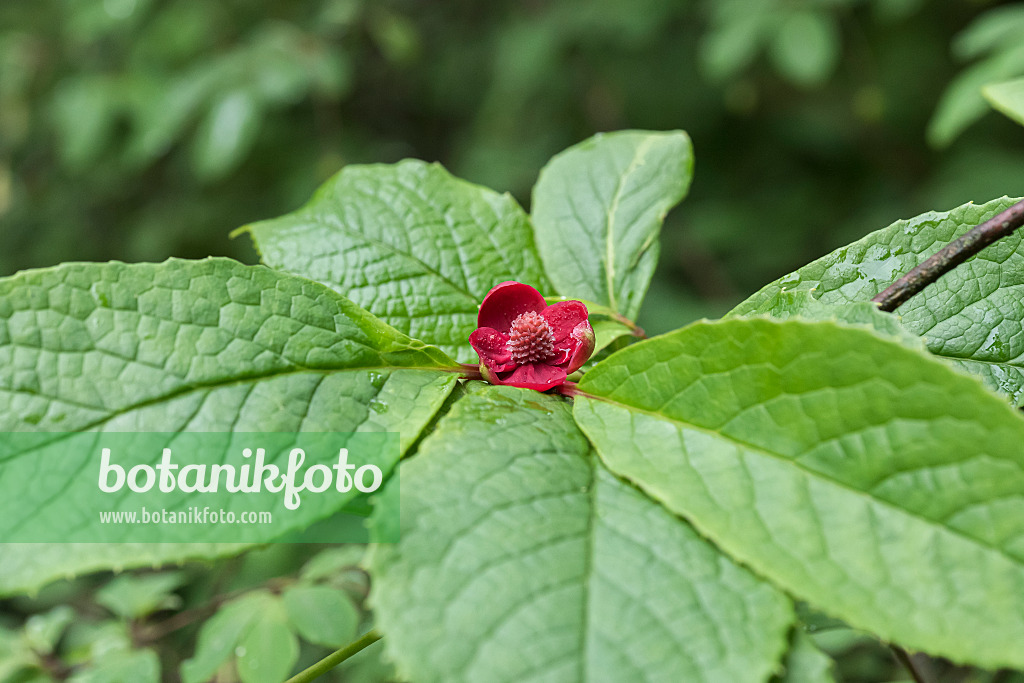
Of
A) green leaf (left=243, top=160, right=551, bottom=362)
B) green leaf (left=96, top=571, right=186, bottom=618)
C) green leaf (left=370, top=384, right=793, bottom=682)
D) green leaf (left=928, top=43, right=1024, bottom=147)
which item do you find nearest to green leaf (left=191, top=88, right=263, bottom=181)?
green leaf (left=96, top=571, right=186, bottom=618)

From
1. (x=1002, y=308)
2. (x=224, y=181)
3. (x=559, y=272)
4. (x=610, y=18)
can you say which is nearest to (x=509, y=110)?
(x=610, y=18)

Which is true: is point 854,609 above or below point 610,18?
below

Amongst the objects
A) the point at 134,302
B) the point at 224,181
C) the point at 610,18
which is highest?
the point at 224,181

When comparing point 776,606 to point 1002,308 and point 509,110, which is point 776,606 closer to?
point 1002,308

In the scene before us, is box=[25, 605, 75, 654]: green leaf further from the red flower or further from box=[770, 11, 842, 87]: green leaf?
box=[770, 11, 842, 87]: green leaf

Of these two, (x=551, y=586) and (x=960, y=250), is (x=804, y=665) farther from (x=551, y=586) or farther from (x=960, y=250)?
(x=960, y=250)

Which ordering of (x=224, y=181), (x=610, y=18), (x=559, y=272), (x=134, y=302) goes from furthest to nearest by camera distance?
(x=224, y=181), (x=610, y=18), (x=559, y=272), (x=134, y=302)
